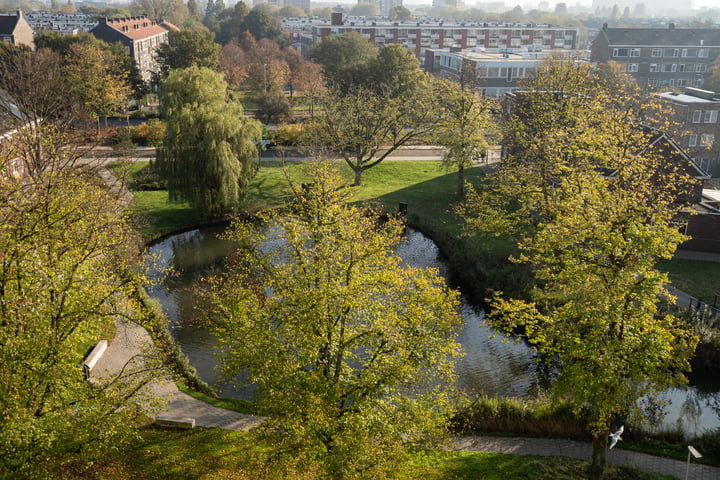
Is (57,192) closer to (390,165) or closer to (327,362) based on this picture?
(327,362)

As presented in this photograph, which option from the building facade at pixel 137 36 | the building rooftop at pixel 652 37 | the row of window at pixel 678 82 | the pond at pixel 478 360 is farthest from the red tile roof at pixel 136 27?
the row of window at pixel 678 82

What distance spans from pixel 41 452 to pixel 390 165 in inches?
1624

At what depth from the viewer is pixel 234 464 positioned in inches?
655

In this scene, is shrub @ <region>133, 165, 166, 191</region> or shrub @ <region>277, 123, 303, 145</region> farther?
shrub @ <region>277, 123, 303, 145</region>

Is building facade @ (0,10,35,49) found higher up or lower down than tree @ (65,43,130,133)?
higher up

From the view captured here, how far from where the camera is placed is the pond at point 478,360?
22094 millimetres

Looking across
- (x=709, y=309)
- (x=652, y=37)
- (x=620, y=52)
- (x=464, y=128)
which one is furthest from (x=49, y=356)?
(x=652, y=37)

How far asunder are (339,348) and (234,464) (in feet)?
15.2

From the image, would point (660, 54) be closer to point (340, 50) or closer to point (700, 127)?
point (700, 127)

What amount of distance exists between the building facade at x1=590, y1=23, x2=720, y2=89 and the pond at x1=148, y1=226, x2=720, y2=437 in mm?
64619

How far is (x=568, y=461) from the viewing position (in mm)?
17812

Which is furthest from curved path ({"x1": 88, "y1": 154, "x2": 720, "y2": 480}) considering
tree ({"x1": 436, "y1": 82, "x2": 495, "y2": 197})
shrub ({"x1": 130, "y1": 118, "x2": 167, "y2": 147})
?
shrub ({"x1": 130, "y1": 118, "x2": 167, "y2": 147})

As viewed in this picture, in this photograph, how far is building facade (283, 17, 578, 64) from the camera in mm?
107688

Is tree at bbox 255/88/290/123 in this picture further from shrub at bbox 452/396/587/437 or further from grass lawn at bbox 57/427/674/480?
shrub at bbox 452/396/587/437
